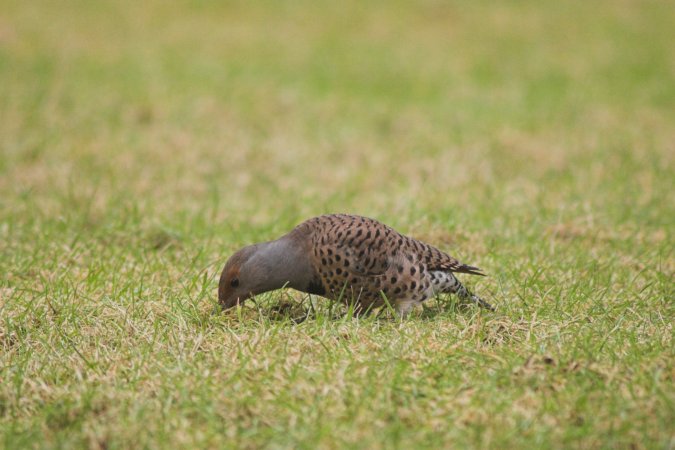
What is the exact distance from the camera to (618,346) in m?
3.92

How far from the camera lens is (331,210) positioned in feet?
23.2

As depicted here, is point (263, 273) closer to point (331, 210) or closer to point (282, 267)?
point (282, 267)

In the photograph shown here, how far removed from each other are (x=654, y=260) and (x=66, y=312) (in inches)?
153

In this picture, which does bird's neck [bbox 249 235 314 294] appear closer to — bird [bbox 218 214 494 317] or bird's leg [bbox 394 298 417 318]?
bird [bbox 218 214 494 317]

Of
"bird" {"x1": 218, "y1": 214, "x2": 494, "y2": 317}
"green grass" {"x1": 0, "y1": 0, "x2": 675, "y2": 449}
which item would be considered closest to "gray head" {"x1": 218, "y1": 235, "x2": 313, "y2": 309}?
"bird" {"x1": 218, "y1": 214, "x2": 494, "y2": 317}

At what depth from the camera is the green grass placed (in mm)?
3398

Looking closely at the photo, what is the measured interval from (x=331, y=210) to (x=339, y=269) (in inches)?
108

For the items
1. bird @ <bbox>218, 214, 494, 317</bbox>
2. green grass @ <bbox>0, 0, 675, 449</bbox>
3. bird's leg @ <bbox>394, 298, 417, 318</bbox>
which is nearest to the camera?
green grass @ <bbox>0, 0, 675, 449</bbox>

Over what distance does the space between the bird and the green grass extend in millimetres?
152

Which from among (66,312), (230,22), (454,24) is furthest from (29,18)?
(66,312)

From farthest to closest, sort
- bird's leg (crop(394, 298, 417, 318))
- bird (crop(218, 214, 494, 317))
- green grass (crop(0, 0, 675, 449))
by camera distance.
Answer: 1. bird's leg (crop(394, 298, 417, 318))
2. bird (crop(218, 214, 494, 317))
3. green grass (crop(0, 0, 675, 449))

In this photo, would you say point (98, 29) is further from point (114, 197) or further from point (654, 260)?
point (654, 260)

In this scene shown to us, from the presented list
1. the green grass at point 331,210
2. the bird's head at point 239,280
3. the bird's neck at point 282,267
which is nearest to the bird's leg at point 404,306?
the green grass at point 331,210

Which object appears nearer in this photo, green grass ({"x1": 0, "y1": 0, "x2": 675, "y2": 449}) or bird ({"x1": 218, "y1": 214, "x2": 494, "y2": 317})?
green grass ({"x1": 0, "y1": 0, "x2": 675, "y2": 449})
